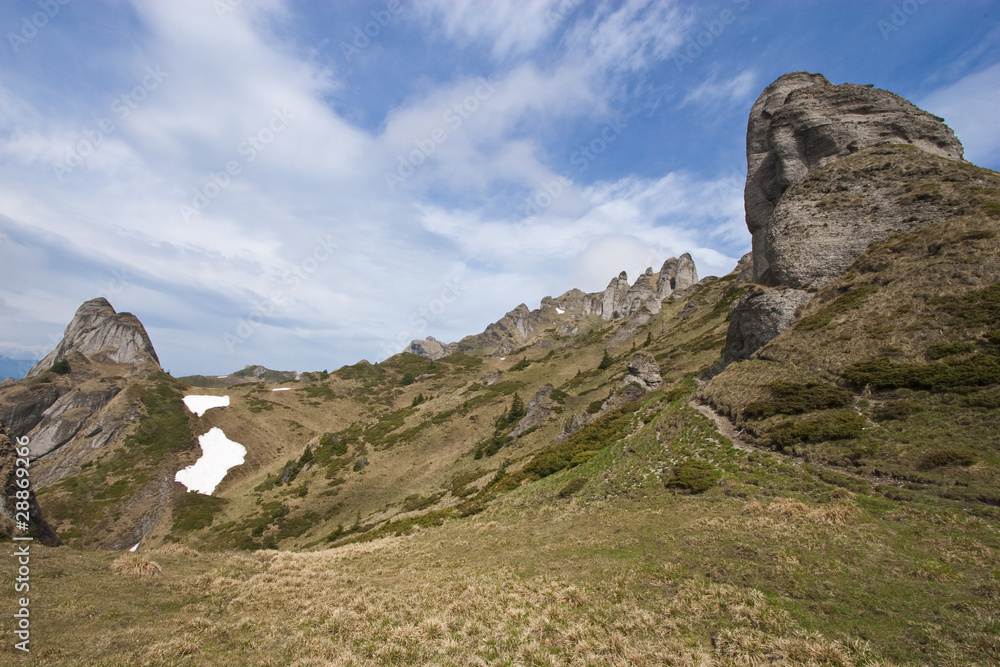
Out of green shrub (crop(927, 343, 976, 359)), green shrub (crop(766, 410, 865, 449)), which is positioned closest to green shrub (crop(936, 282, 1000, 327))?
green shrub (crop(927, 343, 976, 359))

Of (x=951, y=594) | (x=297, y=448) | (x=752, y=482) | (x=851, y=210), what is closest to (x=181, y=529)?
(x=297, y=448)

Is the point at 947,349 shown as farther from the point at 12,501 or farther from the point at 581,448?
the point at 12,501

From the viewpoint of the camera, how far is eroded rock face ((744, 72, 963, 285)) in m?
40.3

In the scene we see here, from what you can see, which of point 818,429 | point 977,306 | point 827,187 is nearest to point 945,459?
point 818,429

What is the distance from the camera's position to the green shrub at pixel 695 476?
21500 millimetres

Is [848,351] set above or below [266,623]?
above

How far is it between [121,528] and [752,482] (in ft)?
260

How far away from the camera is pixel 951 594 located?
10.2 meters

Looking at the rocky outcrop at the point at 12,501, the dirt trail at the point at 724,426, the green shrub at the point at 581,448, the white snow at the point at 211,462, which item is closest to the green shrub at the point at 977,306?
the dirt trail at the point at 724,426

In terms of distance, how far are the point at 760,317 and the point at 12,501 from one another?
49.5 m

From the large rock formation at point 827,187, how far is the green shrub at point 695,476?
16957mm

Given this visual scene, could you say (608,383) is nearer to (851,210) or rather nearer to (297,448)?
(851,210)

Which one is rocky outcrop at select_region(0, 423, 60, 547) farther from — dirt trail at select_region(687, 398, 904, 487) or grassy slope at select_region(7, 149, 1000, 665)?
dirt trail at select_region(687, 398, 904, 487)

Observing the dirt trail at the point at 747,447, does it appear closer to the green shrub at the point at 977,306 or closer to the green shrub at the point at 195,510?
the green shrub at the point at 977,306
